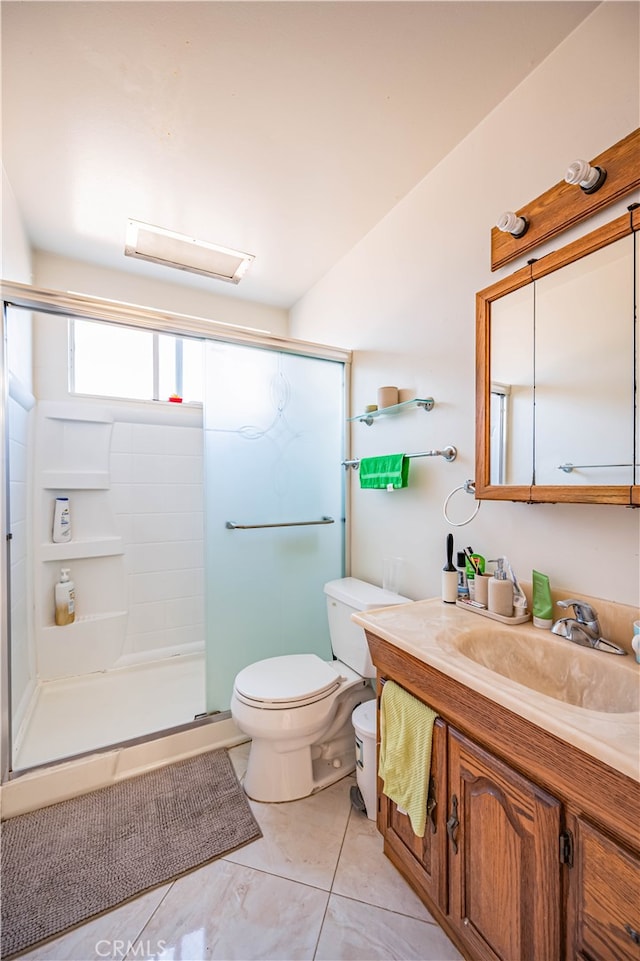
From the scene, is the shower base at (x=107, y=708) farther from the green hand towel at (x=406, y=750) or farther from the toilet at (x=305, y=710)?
the green hand towel at (x=406, y=750)

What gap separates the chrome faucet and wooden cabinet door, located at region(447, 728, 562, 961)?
1.26ft

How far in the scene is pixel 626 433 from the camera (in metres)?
0.96

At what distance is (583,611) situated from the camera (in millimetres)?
1013

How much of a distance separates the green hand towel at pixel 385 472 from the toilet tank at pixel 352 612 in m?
0.47

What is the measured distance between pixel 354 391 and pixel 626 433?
1319mm

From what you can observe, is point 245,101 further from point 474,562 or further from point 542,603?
point 542,603

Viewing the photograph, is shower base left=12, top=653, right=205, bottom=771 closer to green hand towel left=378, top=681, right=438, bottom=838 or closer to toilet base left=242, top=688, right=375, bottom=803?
toilet base left=242, top=688, right=375, bottom=803

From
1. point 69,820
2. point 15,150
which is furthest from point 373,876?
point 15,150

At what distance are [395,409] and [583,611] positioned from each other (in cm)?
104

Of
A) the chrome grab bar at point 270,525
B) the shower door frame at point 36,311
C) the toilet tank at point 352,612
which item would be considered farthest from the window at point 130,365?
the toilet tank at point 352,612

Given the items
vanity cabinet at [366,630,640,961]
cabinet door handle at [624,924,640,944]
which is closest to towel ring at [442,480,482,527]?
vanity cabinet at [366,630,640,961]

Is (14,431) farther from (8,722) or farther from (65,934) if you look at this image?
(65,934)

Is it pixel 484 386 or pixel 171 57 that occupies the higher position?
pixel 171 57

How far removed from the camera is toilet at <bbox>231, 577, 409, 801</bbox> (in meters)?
1.45
